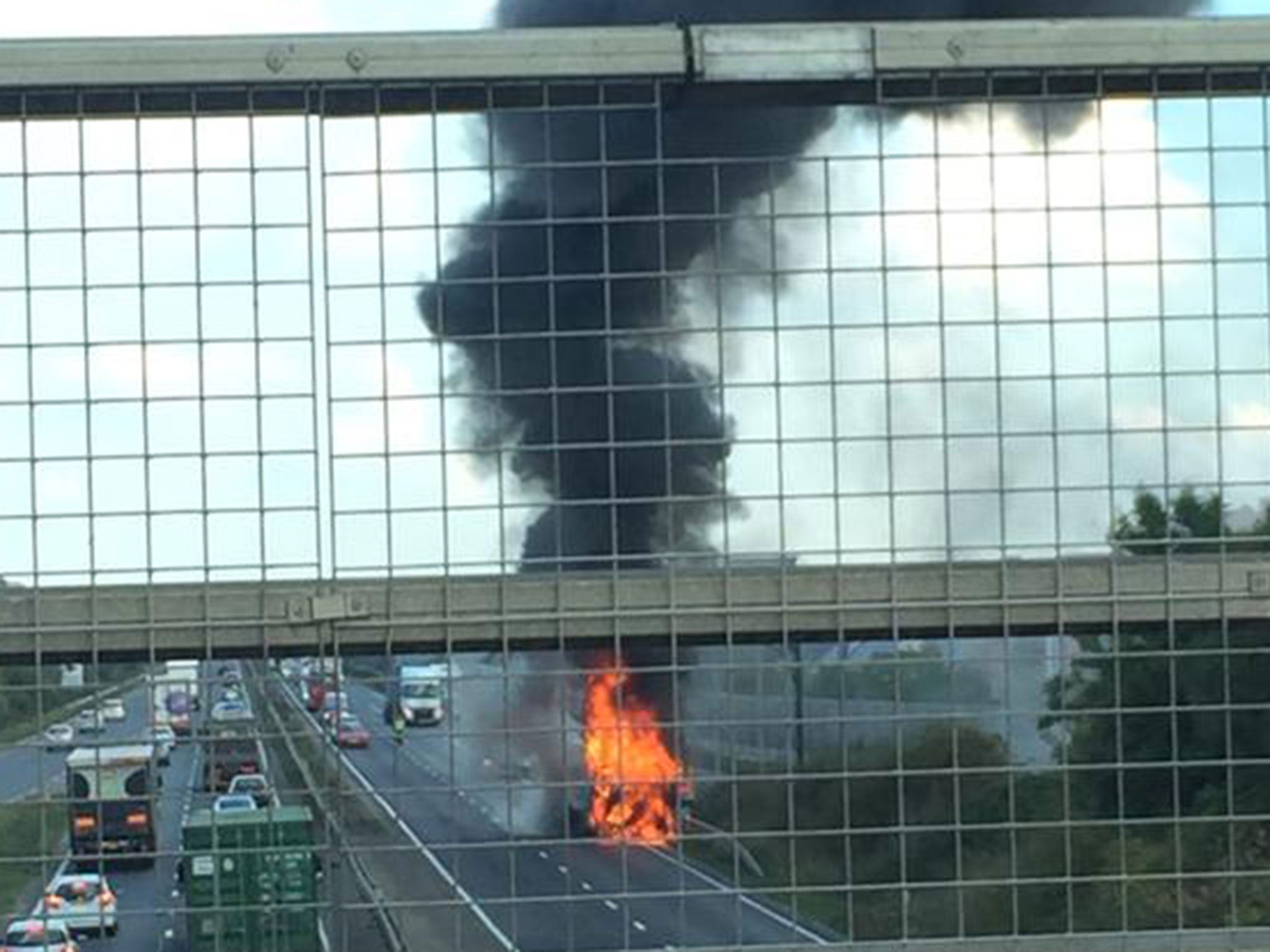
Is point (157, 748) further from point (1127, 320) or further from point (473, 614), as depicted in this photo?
point (1127, 320)

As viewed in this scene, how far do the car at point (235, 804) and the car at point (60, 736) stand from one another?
5.93ft

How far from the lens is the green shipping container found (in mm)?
20391

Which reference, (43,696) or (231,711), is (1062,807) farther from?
(43,696)

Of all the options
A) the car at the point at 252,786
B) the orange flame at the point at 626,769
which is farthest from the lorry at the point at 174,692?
the orange flame at the point at 626,769

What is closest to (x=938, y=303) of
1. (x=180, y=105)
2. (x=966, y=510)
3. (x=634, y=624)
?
(x=634, y=624)

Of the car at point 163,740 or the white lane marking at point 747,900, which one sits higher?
the car at point 163,740

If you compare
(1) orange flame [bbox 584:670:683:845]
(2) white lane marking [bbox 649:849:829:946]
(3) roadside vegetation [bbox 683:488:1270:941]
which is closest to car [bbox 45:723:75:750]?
(1) orange flame [bbox 584:670:683:845]

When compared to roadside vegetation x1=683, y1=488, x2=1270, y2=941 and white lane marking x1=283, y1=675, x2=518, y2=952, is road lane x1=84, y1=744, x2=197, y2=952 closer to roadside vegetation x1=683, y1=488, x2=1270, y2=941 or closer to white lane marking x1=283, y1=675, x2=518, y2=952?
white lane marking x1=283, y1=675, x2=518, y2=952

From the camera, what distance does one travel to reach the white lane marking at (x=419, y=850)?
20.6 metres

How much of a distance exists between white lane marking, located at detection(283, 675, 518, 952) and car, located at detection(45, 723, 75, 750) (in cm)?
232

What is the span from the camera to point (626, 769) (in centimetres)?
2464

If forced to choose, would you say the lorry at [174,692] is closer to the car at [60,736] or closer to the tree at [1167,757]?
the car at [60,736]

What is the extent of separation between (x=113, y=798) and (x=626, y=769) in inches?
236

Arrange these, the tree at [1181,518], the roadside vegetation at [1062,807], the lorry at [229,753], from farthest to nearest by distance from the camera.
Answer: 1. the tree at [1181,518]
2. the roadside vegetation at [1062,807]
3. the lorry at [229,753]
